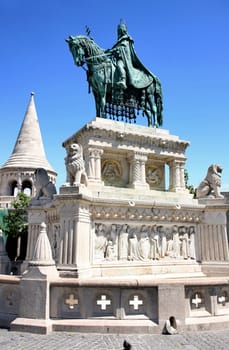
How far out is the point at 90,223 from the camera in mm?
10641

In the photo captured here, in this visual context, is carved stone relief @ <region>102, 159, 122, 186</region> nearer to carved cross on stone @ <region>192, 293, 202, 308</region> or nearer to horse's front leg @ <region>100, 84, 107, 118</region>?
horse's front leg @ <region>100, 84, 107, 118</region>

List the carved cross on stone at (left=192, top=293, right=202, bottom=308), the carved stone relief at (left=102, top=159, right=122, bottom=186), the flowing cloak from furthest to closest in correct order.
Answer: the flowing cloak, the carved stone relief at (left=102, top=159, right=122, bottom=186), the carved cross on stone at (left=192, top=293, right=202, bottom=308)

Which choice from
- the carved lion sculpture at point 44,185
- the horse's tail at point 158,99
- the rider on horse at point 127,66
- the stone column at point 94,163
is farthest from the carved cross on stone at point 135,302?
the horse's tail at point 158,99

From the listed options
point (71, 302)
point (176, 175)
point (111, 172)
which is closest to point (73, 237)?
point (71, 302)

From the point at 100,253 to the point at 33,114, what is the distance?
43.6m

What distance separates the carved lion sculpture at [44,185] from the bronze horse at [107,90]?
332 cm

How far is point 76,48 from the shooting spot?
13.4m

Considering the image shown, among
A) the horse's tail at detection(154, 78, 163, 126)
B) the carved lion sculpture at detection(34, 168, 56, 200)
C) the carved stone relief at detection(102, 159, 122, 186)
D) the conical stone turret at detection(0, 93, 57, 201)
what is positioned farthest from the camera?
the conical stone turret at detection(0, 93, 57, 201)

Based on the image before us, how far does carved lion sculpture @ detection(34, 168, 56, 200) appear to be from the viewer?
1291 centimetres

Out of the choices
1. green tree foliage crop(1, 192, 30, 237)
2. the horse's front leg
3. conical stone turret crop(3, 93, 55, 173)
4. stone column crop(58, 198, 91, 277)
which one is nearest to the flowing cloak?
the horse's front leg

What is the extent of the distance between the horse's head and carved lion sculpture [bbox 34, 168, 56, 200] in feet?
15.6

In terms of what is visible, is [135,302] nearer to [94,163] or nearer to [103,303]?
[103,303]

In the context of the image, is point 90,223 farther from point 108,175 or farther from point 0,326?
point 0,326

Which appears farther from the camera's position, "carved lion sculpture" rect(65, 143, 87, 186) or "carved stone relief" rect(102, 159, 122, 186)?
"carved stone relief" rect(102, 159, 122, 186)
